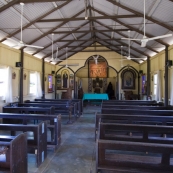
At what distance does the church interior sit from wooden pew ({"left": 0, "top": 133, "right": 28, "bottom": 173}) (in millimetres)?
369

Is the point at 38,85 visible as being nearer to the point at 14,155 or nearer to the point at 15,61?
the point at 15,61

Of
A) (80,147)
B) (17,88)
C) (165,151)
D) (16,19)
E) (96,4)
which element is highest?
(96,4)

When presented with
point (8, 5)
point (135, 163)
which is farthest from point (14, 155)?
point (8, 5)

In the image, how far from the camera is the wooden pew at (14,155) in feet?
7.32

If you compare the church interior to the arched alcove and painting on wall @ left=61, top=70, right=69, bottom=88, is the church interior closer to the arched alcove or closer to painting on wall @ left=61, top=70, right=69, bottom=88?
painting on wall @ left=61, top=70, right=69, bottom=88

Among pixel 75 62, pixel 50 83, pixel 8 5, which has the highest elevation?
pixel 8 5

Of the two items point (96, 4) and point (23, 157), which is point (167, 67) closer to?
point (96, 4)

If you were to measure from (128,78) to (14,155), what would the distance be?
1275 centimetres

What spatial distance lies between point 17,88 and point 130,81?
891 centimetres

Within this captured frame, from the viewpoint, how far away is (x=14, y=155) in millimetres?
2299

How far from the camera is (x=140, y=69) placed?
45.4 feet

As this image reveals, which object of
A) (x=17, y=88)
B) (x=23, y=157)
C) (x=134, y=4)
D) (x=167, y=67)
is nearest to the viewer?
(x=23, y=157)

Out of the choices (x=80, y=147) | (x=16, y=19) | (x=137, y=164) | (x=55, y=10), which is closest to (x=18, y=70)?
(x=16, y=19)

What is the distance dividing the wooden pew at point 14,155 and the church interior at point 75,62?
1.21 feet
